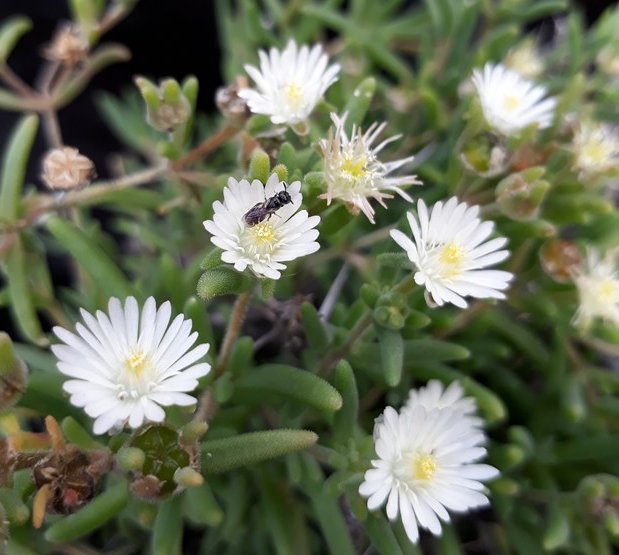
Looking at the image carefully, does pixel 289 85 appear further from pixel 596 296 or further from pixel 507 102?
pixel 596 296

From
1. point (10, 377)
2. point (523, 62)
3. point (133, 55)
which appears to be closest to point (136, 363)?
point (10, 377)

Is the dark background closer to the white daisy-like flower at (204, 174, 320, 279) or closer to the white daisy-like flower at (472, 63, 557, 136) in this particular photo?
the white daisy-like flower at (472, 63, 557, 136)

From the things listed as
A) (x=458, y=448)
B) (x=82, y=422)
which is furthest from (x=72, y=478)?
(x=458, y=448)

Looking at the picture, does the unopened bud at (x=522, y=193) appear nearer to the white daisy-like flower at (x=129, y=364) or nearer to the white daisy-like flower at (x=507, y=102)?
the white daisy-like flower at (x=507, y=102)

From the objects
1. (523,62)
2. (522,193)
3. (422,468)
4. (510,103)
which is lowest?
(422,468)

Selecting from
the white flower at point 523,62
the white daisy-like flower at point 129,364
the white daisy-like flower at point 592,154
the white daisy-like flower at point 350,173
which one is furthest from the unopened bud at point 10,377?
the white flower at point 523,62

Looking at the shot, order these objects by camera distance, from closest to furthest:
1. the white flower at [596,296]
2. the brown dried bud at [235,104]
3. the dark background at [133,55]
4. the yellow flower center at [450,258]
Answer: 1. the yellow flower center at [450,258]
2. the brown dried bud at [235,104]
3. the white flower at [596,296]
4. the dark background at [133,55]

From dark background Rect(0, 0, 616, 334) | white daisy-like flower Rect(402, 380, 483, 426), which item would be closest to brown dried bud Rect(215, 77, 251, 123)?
white daisy-like flower Rect(402, 380, 483, 426)
